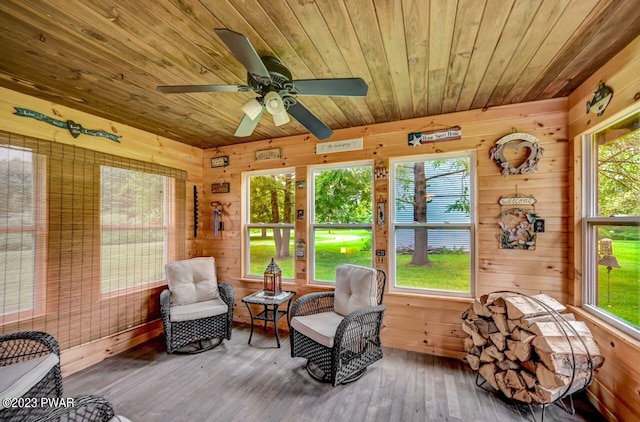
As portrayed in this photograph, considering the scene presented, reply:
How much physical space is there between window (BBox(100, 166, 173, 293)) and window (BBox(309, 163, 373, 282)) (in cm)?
195

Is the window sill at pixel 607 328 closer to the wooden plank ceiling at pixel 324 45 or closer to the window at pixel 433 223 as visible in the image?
the window at pixel 433 223

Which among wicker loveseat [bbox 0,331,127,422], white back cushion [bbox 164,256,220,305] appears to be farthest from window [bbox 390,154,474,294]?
wicker loveseat [bbox 0,331,127,422]

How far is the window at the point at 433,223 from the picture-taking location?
9.21ft

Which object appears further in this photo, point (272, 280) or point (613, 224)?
point (272, 280)

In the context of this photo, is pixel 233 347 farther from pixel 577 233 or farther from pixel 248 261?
pixel 577 233

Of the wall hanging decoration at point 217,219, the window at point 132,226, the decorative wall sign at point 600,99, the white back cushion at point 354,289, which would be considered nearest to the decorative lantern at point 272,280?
the white back cushion at point 354,289

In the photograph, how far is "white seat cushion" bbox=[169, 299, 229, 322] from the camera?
9.12 ft

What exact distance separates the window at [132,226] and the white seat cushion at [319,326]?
6.54 ft

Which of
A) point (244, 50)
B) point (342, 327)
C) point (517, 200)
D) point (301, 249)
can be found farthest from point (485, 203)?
point (244, 50)

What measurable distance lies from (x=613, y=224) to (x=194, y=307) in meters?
3.89

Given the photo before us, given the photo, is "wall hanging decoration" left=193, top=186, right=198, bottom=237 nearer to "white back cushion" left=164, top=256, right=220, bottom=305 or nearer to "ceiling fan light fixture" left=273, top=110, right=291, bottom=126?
"white back cushion" left=164, top=256, right=220, bottom=305

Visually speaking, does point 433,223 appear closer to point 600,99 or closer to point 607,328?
point 607,328

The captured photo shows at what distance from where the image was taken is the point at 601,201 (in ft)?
6.93

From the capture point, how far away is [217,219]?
3.92 m
